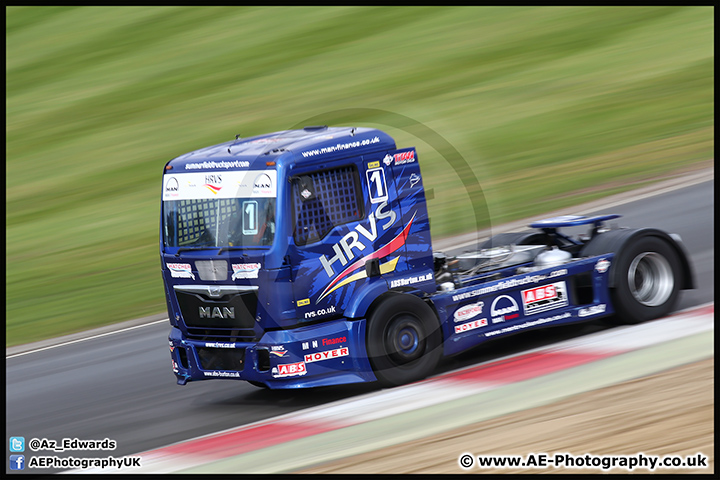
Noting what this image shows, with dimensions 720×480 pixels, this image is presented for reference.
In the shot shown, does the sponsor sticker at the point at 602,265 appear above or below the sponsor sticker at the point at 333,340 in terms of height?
above

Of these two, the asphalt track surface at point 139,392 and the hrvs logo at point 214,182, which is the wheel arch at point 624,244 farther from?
the hrvs logo at point 214,182

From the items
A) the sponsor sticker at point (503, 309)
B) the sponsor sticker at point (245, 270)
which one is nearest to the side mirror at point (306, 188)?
the sponsor sticker at point (245, 270)

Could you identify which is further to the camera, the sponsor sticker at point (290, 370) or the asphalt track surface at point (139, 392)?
the asphalt track surface at point (139, 392)

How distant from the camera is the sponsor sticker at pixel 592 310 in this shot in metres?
8.76

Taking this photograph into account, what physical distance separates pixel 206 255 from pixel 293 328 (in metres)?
1.01

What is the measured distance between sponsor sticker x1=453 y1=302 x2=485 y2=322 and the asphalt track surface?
57 cm

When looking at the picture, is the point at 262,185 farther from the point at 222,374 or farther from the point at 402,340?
the point at 402,340

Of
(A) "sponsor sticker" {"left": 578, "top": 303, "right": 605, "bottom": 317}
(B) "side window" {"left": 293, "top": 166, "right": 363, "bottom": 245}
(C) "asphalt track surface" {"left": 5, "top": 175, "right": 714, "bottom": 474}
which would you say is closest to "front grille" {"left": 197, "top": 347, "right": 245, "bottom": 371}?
(C) "asphalt track surface" {"left": 5, "top": 175, "right": 714, "bottom": 474}

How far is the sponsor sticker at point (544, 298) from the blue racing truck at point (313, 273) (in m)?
0.03

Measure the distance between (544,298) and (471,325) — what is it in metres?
0.87

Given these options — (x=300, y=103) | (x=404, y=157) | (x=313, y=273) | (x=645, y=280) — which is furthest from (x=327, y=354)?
(x=300, y=103)

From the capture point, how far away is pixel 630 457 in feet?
18.3

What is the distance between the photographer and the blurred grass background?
15.0 m

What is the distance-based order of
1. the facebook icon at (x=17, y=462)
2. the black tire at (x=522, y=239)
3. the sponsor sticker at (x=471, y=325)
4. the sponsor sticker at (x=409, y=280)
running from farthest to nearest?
the black tire at (x=522, y=239) < the sponsor sticker at (x=471, y=325) < the sponsor sticker at (x=409, y=280) < the facebook icon at (x=17, y=462)
